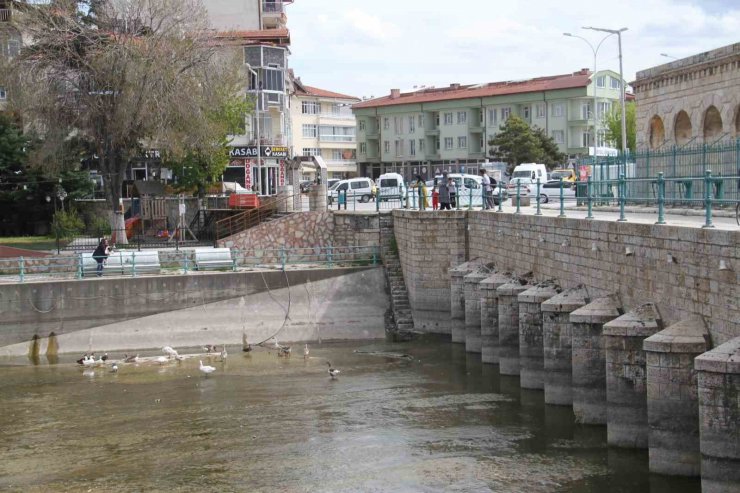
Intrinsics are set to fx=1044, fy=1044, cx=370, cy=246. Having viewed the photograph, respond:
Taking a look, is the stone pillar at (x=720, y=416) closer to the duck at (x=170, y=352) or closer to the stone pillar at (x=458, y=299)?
the stone pillar at (x=458, y=299)

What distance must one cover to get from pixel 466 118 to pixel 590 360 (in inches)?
2594

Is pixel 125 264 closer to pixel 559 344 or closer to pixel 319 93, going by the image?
pixel 559 344

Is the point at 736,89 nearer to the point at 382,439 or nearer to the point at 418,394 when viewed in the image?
the point at 418,394

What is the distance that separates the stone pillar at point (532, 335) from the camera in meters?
23.7

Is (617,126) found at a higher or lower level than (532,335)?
higher

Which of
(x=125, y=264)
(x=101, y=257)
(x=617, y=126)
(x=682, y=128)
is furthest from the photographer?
(x=617, y=126)

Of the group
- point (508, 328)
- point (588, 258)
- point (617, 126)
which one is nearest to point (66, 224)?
point (508, 328)

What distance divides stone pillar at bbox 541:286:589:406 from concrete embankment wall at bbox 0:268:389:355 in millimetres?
11727

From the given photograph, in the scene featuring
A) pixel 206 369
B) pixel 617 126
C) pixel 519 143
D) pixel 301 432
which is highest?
pixel 617 126

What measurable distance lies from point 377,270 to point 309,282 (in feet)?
8.58

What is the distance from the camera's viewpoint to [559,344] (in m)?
21.8

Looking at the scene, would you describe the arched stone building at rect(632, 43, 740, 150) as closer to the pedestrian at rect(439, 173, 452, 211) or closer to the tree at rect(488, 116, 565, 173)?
the pedestrian at rect(439, 173, 452, 211)

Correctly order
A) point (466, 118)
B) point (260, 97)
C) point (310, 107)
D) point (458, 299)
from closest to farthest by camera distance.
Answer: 1. point (458, 299)
2. point (260, 97)
3. point (466, 118)
4. point (310, 107)

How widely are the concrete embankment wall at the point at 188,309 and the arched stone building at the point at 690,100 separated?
10506mm
